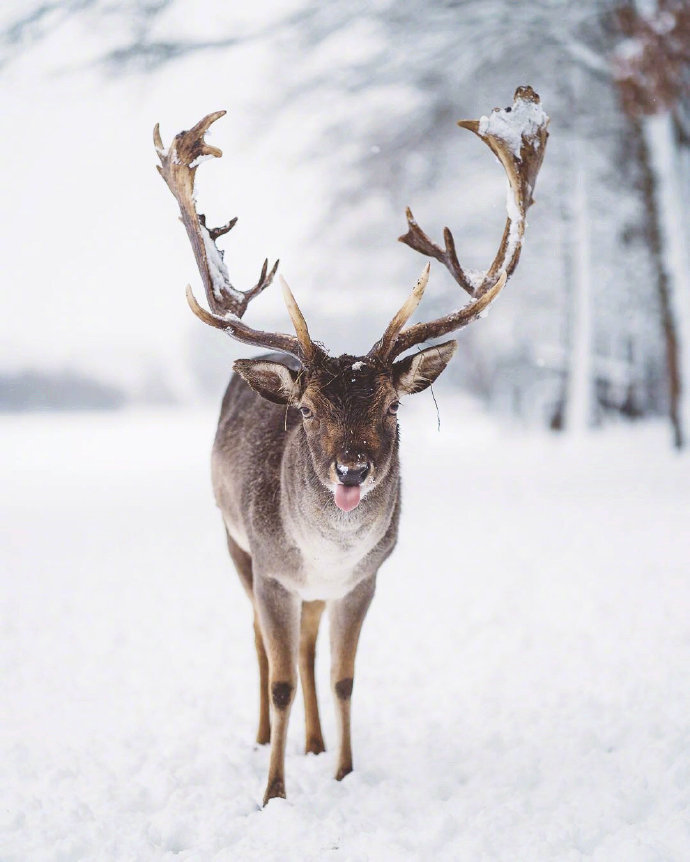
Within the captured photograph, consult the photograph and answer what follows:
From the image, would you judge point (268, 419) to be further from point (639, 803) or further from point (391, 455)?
point (639, 803)

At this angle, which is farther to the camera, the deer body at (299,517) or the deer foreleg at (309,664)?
the deer foreleg at (309,664)

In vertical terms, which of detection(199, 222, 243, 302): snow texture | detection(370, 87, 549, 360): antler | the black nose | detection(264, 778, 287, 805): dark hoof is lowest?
detection(264, 778, 287, 805): dark hoof

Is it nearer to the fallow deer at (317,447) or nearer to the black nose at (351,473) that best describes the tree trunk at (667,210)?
the fallow deer at (317,447)

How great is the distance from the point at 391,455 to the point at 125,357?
33638mm

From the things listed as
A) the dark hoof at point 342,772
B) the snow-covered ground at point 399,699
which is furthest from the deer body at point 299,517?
the snow-covered ground at point 399,699

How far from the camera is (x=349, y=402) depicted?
10.6 feet

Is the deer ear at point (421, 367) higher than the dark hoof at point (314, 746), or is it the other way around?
the deer ear at point (421, 367)

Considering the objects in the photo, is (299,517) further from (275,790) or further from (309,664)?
(275,790)

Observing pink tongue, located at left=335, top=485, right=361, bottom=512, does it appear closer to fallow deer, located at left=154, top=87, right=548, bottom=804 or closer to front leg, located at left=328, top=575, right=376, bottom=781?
fallow deer, located at left=154, top=87, right=548, bottom=804

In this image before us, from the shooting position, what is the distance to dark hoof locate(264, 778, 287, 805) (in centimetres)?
355

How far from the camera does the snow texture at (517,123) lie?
154 inches

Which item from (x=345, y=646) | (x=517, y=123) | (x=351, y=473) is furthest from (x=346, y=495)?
(x=517, y=123)

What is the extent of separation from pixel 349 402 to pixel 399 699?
7.39ft

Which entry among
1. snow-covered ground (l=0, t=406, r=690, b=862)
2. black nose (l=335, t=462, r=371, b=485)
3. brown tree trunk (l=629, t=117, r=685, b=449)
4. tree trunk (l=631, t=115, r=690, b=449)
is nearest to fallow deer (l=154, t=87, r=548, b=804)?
black nose (l=335, t=462, r=371, b=485)
